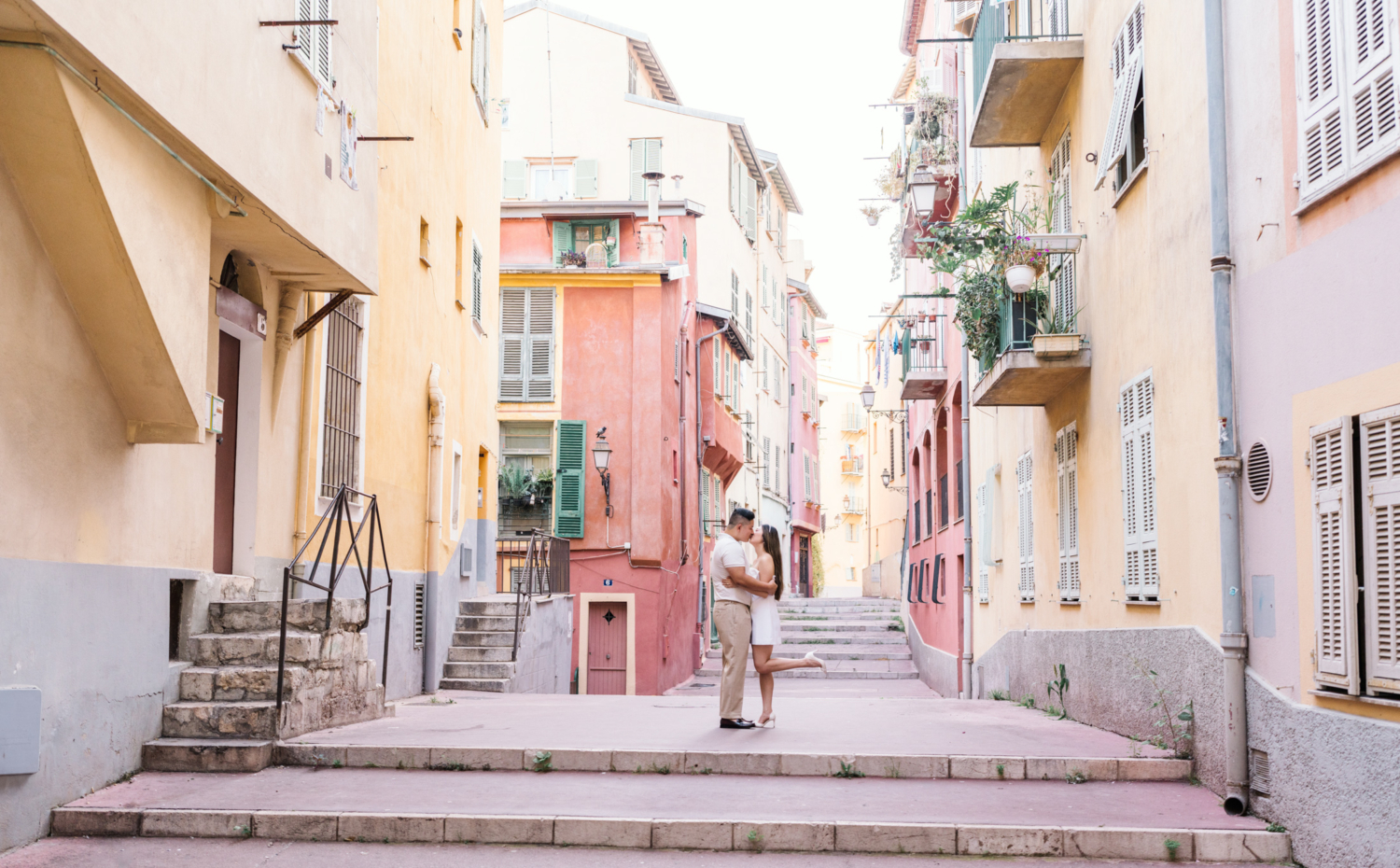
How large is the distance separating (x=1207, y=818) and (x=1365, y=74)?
3.97 metres

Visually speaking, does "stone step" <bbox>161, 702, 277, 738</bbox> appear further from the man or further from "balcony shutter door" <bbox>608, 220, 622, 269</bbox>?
"balcony shutter door" <bbox>608, 220, 622, 269</bbox>

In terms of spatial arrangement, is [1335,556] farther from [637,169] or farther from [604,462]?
[637,169]

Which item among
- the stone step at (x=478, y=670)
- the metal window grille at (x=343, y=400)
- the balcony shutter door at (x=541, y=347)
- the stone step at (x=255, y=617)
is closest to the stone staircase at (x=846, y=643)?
the balcony shutter door at (x=541, y=347)

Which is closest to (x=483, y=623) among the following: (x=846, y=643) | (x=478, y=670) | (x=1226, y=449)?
(x=478, y=670)

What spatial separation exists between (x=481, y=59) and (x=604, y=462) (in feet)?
29.7

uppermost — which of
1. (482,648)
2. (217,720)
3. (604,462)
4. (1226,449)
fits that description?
(604,462)

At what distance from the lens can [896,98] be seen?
3148cm

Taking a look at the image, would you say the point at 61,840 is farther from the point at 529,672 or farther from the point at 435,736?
the point at 529,672

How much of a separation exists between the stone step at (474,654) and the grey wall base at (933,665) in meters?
8.03

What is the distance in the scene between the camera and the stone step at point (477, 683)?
1633 cm

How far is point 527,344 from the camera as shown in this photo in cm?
2716

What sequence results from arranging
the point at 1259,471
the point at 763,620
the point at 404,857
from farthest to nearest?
the point at 763,620 → the point at 1259,471 → the point at 404,857

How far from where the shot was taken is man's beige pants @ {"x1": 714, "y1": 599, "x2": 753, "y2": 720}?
1015cm

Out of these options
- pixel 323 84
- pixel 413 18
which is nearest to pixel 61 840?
pixel 323 84
